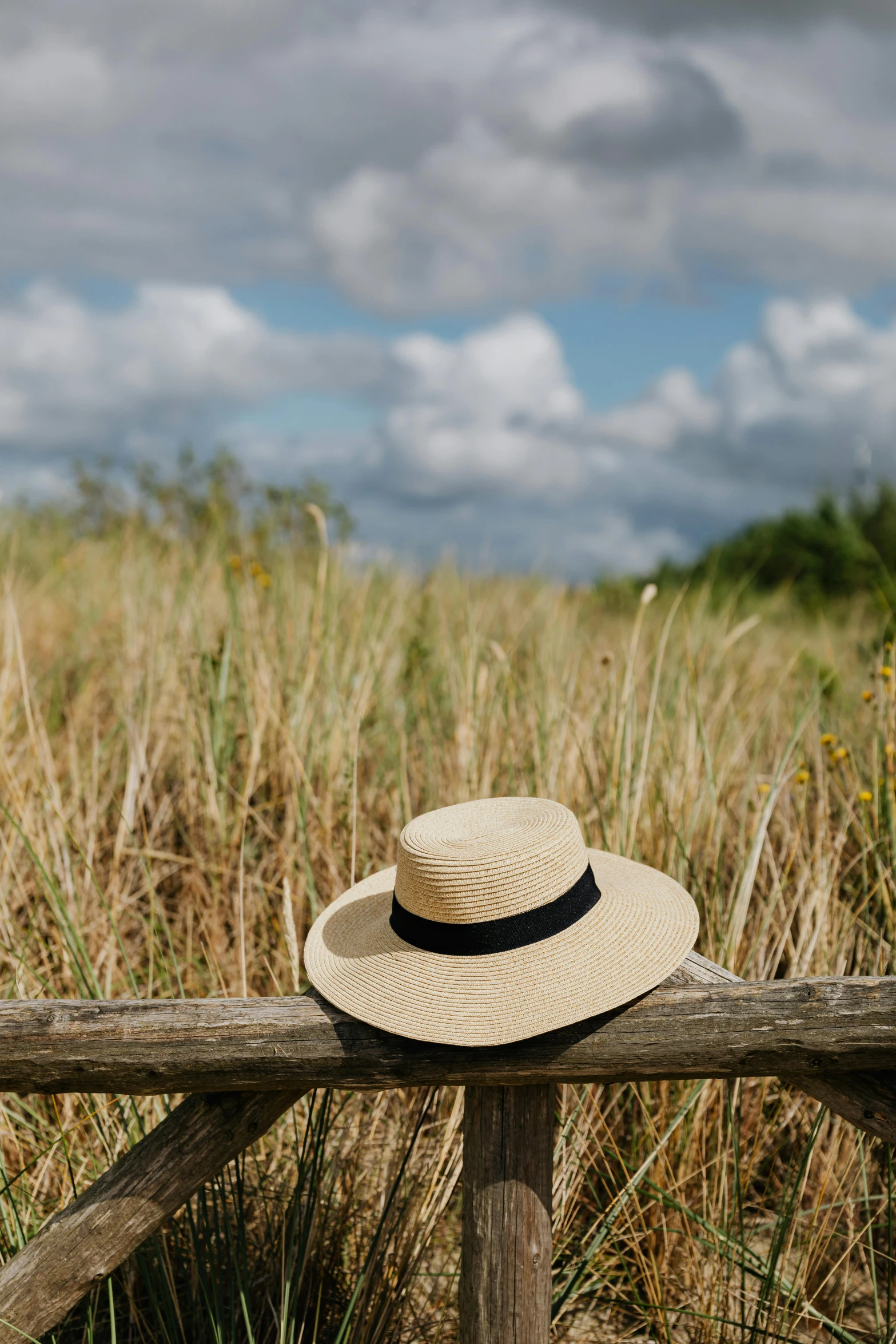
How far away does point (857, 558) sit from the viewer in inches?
598

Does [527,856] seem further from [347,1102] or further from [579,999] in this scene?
[347,1102]

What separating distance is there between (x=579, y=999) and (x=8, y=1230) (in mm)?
1290

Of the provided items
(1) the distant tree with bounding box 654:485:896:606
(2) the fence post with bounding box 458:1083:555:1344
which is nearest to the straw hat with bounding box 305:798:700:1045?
(2) the fence post with bounding box 458:1083:555:1344

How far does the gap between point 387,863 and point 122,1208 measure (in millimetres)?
1535

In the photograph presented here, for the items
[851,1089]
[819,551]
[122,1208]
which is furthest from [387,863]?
[819,551]

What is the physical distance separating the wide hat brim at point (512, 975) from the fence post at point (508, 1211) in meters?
0.21

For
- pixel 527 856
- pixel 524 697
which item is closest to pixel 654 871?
pixel 527 856

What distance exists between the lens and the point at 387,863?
315cm

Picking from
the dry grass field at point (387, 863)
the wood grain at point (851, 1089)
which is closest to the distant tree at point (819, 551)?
the dry grass field at point (387, 863)

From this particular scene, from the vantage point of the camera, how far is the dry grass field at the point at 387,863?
2086 millimetres

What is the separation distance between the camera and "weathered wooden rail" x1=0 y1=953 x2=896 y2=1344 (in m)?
1.59

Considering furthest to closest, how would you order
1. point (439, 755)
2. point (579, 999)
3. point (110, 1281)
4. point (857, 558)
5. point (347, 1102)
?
1. point (857, 558)
2. point (439, 755)
3. point (347, 1102)
4. point (110, 1281)
5. point (579, 999)

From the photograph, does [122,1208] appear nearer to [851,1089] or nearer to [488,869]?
[488,869]

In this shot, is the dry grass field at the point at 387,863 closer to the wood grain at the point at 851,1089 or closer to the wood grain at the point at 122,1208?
the wood grain at the point at 122,1208
